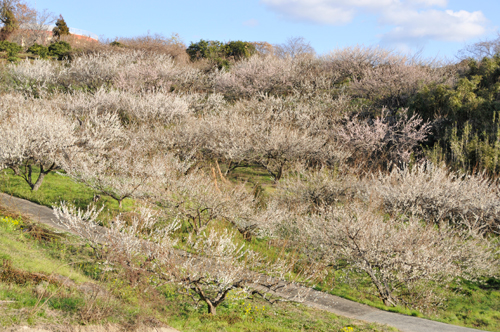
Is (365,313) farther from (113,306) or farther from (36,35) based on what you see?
(36,35)

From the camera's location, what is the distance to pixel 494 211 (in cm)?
1598

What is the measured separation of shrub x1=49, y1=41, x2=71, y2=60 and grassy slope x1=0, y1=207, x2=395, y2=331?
131ft

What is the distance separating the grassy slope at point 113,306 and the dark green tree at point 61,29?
50.9m

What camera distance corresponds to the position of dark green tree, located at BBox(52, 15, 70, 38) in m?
54.8

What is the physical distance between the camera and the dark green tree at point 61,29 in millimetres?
54844


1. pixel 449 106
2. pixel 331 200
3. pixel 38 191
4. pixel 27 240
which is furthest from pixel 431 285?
pixel 38 191

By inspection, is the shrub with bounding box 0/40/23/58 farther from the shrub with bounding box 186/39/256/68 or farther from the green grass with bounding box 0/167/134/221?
the green grass with bounding box 0/167/134/221

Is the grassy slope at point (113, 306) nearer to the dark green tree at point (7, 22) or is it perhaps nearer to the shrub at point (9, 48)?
the shrub at point (9, 48)

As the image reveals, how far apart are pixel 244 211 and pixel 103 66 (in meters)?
28.9

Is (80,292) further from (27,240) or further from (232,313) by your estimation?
(27,240)

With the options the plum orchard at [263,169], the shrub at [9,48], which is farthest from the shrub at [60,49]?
the plum orchard at [263,169]

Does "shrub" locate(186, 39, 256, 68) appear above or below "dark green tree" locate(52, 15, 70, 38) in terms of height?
→ below

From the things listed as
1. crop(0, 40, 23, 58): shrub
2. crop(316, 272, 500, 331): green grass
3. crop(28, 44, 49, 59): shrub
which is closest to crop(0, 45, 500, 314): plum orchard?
crop(316, 272, 500, 331): green grass

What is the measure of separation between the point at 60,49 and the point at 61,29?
10248 millimetres
